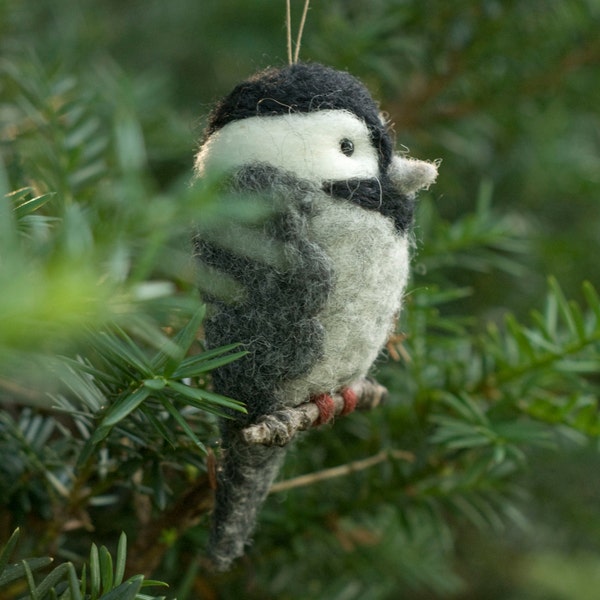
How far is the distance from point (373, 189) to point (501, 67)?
1.26 feet

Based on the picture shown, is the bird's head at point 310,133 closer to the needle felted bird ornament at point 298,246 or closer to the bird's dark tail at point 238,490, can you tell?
the needle felted bird ornament at point 298,246

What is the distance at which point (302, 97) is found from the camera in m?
0.33

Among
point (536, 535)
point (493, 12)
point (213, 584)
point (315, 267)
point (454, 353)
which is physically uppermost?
point (493, 12)

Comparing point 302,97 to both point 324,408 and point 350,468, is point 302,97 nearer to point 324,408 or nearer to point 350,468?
point 324,408

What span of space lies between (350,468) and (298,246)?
20 cm

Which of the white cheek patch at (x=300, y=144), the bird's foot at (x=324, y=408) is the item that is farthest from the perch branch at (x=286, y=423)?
the white cheek patch at (x=300, y=144)

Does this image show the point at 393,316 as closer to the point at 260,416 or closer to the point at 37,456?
the point at 260,416

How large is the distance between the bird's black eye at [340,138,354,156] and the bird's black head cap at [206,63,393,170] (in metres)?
0.01

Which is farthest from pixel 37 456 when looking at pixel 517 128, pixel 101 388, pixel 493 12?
pixel 517 128

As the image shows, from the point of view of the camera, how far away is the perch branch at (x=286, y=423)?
30 cm

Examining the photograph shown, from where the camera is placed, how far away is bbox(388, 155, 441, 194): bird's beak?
340 mm

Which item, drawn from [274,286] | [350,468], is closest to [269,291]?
[274,286]

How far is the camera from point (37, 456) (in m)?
0.37

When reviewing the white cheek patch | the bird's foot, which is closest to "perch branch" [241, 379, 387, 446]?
the bird's foot
